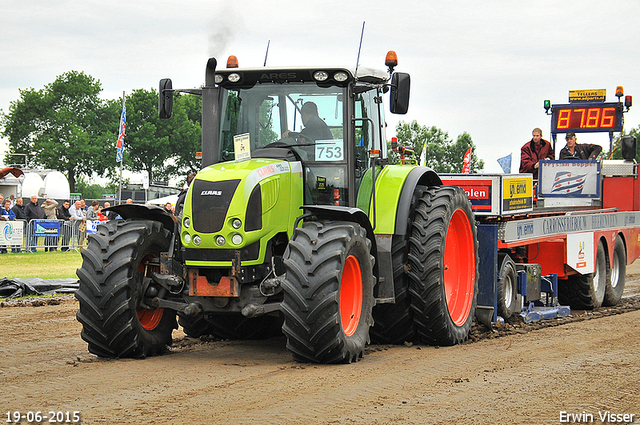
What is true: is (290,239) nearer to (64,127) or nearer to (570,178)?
(570,178)

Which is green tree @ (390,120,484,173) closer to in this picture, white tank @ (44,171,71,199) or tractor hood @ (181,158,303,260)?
white tank @ (44,171,71,199)

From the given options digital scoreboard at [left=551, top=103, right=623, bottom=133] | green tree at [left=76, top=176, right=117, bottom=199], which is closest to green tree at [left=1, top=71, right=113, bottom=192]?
green tree at [left=76, top=176, right=117, bottom=199]

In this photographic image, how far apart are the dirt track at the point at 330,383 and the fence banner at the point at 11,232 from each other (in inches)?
564

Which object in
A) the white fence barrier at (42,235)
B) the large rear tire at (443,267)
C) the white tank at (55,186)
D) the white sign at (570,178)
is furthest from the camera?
the white tank at (55,186)

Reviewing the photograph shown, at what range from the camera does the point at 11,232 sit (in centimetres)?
2234

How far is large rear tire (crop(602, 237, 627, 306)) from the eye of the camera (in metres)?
13.3

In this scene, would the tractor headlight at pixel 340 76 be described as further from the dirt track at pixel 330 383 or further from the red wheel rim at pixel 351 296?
the dirt track at pixel 330 383

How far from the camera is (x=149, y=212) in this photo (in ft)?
25.1

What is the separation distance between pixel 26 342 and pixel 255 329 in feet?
8.27

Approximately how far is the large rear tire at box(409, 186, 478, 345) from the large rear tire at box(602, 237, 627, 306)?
5210 mm

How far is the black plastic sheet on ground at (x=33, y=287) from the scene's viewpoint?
43.3 ft

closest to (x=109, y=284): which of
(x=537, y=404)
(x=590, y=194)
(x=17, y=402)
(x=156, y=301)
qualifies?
(x=156, y=301)

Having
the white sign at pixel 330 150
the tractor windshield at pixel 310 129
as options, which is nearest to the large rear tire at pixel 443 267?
the tractor windshield at pixel 310 129

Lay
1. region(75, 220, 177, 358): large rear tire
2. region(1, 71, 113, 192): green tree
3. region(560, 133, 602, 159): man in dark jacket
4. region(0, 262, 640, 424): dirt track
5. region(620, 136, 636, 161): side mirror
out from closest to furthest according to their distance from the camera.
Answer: region(0, 262, 640, 424): dirt track
region(75, 220, 177, 358): large rear tire
region(620, 136, 636, 161): side mirror
region(560, 133, 602, 159): man in dark jacket
region(1, 71, 113, 192): green tree
